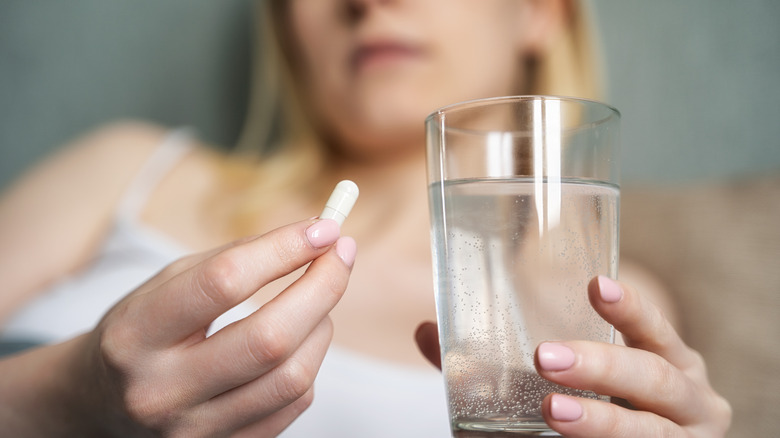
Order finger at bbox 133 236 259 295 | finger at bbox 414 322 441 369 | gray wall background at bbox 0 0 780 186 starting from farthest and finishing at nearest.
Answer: gray wall background at bbox 0 0 780 186 < finger at bbox 414 322 441 369 < finger at bbox 133 236 259 295

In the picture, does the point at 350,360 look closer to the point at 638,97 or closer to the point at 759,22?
the point at 638,97

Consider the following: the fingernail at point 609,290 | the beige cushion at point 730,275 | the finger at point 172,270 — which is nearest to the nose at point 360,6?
the beige cushion at point 730,275

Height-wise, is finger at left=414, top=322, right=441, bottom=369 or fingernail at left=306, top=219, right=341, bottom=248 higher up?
fingernail at left=306, top=219, right=341, bottom=248

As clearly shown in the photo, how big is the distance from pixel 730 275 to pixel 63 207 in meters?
1.59

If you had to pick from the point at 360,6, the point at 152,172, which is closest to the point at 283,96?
the point at 152,172

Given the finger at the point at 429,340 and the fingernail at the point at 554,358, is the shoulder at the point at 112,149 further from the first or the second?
the fingernail at the point at 554,358

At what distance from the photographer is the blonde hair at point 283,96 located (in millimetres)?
1625

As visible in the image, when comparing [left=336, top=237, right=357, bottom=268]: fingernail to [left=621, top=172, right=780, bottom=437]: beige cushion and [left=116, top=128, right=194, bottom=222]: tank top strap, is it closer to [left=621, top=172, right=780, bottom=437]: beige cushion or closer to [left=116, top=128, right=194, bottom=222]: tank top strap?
[left=621, top=172, right=780, bottom=437]: beige cushion

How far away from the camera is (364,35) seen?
1.37 m

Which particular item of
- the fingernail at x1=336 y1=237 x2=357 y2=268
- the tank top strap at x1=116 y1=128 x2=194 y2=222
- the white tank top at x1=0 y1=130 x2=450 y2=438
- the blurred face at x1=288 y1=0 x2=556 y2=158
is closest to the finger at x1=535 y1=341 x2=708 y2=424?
the fingernail at x1=336 y1=237 x2=357 y2=268

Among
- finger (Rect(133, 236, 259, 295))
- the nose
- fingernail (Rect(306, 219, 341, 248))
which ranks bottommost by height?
finger (Rect(133, 236, 259, 295))

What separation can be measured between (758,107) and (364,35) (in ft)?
3.57

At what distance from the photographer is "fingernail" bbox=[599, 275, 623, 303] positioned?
1.84 ft

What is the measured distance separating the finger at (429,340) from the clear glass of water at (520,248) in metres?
0.14
